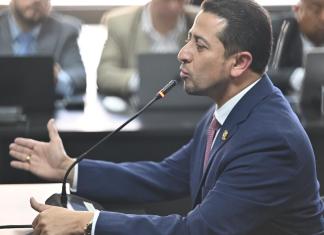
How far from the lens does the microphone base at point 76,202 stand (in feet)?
6.16

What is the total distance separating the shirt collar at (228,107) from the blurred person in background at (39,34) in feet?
5.69

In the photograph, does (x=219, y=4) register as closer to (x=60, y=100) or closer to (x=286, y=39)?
(x=60, y=100)

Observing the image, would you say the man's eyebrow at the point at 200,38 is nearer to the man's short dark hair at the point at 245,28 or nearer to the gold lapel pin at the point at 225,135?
the man's short dark hair at the point at 245,28

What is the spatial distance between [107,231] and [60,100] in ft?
5.47

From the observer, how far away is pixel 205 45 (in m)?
1.78

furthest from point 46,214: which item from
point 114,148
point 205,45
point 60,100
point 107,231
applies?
point 60,100

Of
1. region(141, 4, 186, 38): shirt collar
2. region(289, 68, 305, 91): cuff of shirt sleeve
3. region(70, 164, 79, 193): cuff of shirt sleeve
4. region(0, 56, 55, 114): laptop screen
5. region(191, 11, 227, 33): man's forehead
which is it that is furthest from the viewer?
region(141, 4, 186, 38): shirt collar

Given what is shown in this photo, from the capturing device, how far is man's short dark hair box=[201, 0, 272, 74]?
1.73 metres

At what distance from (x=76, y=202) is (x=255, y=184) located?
20.8 inches

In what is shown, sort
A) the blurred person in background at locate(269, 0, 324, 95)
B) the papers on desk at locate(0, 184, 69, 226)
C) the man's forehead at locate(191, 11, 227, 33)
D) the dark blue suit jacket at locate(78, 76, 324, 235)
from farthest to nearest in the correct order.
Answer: the blurred person in background at locate(269, 0, 324, 95) → the papers on desk at locate(0, 184, 69, 226) → the man's forehead at locate(191, 11, 227, 33) → the dark blue suit jacket at locate(78, 76, 324, 235)

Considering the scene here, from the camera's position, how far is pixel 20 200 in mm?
2031

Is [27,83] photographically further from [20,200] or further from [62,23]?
[20,200]

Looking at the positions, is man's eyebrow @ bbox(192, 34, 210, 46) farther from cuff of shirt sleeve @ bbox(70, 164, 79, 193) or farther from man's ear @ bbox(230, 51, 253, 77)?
cuff of shirt sleeve @ bbox(70, 164, 79, 193)

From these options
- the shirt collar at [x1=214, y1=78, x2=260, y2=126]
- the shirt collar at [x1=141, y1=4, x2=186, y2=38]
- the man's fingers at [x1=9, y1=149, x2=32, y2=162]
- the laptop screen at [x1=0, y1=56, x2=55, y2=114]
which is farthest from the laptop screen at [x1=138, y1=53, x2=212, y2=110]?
the shirt collar at [x1=214, y1=78, x2=260, y2=126]
